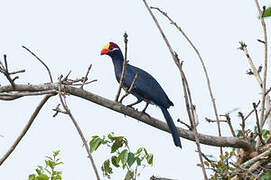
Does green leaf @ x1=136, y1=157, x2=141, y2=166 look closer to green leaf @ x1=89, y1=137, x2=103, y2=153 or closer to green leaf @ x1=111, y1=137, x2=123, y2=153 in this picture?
green leaf @ x1=111, y1=137, x2=123, y2=153

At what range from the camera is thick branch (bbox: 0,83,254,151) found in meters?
3.38

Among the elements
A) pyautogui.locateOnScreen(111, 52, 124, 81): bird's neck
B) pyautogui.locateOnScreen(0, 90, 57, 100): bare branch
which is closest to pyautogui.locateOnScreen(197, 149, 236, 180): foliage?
pyautogui.locateOnScreen(0, 90, 57, 100): bare branch

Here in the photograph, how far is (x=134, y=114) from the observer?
3834 mm

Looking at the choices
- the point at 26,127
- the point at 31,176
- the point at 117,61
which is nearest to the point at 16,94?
the point at 26,127

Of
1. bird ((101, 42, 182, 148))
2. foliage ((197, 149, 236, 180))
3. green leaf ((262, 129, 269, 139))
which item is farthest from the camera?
bird ((101, 42, 182, 148))

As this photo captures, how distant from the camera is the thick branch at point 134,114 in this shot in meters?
3.38

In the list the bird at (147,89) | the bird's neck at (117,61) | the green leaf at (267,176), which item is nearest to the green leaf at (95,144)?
the bird at (147,89)

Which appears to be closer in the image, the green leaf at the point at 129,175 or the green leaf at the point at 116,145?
the green leaf at the point at 129,175

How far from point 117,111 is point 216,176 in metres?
1.22

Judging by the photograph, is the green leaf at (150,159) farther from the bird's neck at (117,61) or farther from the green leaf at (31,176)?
the bird's neck at (117,61)

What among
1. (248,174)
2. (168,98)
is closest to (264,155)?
(248,174)

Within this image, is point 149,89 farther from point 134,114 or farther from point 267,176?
point 267,176

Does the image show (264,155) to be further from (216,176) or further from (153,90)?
(153,90)

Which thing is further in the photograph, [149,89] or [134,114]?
[149,89]
